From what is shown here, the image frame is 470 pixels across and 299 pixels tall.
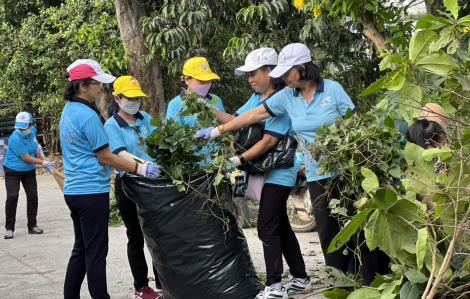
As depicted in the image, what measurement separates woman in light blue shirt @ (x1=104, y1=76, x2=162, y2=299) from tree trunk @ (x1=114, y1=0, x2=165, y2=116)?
401 cm

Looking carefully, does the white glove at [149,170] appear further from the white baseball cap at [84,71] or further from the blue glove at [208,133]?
the white baseball cap at [84,71]

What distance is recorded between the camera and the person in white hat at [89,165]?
12.5 feet

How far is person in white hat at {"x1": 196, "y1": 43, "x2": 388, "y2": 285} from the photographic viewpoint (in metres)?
3.88

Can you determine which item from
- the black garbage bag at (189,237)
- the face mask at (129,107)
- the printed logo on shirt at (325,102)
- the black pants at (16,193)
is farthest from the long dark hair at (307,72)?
the black pants at (16,193)

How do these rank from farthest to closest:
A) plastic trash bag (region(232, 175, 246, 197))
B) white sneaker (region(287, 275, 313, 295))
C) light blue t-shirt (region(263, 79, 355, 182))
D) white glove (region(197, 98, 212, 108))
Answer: plastic trash bag (region(232, 175, 246, 197)) < white sneaker (region(287, 275, 313, 295)) < white glove (region(197, 98, 212, 108)) < light blue t-shirt (region(263, 79, 355, 182))

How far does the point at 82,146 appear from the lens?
3.84 m

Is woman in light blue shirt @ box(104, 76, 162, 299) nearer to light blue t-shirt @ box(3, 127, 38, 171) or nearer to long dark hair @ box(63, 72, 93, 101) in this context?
long dark hair @ box(63, 72, 93, 101)

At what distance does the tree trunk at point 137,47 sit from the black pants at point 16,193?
6.50ft

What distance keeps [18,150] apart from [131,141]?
3.72 metres

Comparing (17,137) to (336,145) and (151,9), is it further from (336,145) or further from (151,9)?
(336,145)

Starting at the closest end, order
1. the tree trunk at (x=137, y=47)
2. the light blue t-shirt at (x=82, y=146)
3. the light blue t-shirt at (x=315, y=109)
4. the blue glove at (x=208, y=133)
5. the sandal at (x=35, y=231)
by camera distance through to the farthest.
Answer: the light blue t-shirt at (x=82, y=146), the light blue t-shirt at (x=315, y=109), the blue glove at (x=208, y=133), the sandal at (x=35, y=231), the tree trunk at (x=137, y=47)

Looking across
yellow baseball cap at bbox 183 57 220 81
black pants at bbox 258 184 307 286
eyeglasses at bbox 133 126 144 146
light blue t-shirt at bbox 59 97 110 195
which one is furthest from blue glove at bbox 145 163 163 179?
yellow baseball cap at bbox 183 57 220 81

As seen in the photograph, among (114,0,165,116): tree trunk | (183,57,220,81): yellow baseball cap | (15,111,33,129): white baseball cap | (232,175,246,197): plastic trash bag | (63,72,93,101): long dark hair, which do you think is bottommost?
(232,175,246,197): plastic trash bag

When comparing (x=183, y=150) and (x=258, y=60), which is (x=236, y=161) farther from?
(x=258, y=60)
